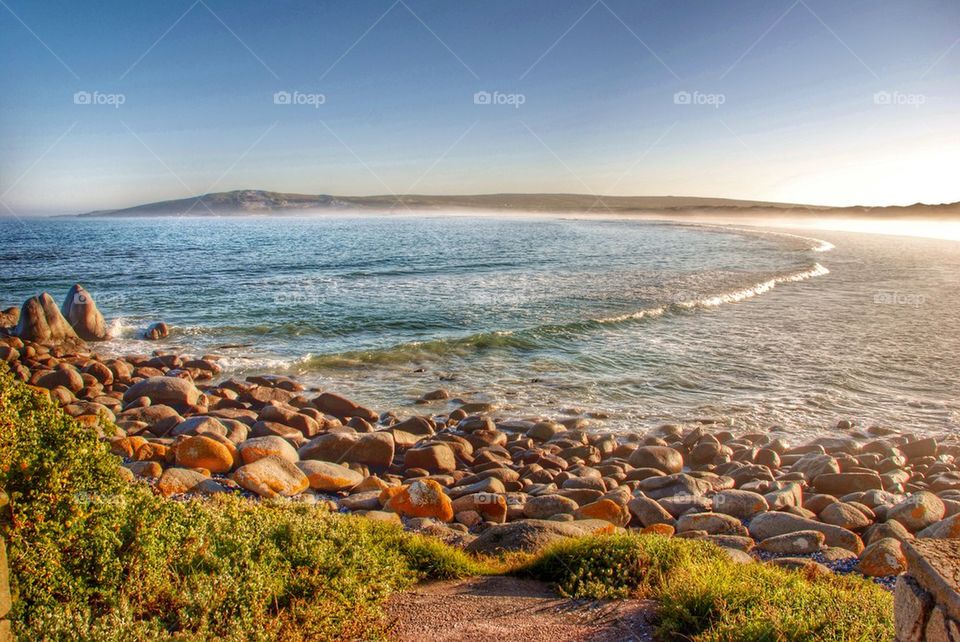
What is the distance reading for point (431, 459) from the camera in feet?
39.6

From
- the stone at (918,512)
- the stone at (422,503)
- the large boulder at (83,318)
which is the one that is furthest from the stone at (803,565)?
the large boulder at (83,318)

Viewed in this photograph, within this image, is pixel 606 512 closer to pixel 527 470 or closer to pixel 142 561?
pixel 527 470

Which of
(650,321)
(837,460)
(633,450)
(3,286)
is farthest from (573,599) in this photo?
(3,286)

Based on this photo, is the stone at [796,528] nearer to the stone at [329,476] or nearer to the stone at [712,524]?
the stone at [712,524]

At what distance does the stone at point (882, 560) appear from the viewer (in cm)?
758

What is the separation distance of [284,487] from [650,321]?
18.0m

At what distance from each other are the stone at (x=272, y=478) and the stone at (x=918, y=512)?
29.5 feet

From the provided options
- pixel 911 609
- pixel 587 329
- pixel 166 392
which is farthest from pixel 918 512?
pixel 587 329

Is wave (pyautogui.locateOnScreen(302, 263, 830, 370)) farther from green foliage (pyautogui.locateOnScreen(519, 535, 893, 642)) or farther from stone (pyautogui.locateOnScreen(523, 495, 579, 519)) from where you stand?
green foliage (pyautogui.locateOnScreen(519, 535, 893, 642))

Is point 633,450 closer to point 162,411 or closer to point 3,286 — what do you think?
point 162,411

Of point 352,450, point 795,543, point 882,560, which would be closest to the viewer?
point 882,560

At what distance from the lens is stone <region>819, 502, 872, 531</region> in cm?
916

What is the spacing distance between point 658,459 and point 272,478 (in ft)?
22.8

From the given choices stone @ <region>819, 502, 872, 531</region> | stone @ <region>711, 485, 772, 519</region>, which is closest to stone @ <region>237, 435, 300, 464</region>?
stone @ <region>711, 485, 772, 519</region>
